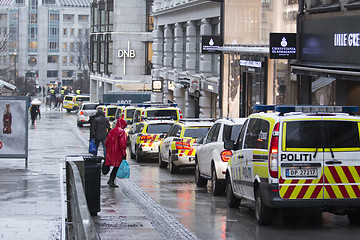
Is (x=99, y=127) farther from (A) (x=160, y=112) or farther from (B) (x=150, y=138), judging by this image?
(A) (x=160, y=112)

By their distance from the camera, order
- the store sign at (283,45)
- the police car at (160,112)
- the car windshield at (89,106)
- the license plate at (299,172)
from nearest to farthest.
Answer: the license plate at (299,172)
the store sign at (283,45)
the police car at (160,112)
the car windshield at (89,106)

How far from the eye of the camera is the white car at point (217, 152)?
18.2 m

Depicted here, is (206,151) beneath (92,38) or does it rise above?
beneath

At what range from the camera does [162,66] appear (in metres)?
60.5


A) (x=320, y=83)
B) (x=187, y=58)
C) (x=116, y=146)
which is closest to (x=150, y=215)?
(x=116, y=146)

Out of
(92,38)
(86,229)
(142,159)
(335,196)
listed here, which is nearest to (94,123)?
(142,159)

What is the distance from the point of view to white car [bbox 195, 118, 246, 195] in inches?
715

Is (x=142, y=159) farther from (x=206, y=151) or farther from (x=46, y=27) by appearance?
(x=46, y=27)

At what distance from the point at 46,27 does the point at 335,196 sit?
490 feet

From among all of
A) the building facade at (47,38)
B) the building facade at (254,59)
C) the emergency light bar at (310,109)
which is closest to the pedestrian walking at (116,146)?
the emergency light bar at (310,109)

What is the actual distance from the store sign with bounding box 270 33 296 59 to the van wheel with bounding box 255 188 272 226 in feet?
48.8

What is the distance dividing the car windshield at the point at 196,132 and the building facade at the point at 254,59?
5.20m

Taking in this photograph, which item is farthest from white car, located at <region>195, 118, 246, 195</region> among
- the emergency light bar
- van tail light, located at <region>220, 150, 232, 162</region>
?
the emergency light bar

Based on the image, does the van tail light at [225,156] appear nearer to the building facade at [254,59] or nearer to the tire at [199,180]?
A: the tire at [199,180]
